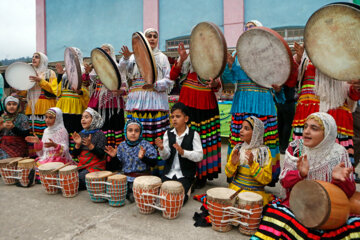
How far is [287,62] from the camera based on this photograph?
7.93ft

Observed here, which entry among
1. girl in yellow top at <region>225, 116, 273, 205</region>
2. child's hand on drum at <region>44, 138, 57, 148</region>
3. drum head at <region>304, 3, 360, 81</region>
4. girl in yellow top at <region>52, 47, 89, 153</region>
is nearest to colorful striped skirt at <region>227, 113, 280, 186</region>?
girl in yellow top at <region>225, 116, 273, 205</region>

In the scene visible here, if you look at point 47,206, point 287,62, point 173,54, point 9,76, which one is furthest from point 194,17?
point 47,206

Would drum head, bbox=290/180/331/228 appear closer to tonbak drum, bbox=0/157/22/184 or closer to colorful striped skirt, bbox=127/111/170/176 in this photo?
colorful striped skirt, bbox=127/111/170/176

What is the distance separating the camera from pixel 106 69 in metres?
3.56

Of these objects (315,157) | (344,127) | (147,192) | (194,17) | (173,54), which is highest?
(194,17)

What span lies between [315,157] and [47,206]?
8.39ft

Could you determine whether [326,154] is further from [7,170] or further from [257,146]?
[7,170]

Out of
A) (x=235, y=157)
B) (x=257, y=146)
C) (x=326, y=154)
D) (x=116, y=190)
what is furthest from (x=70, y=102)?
(x=326, y=154)

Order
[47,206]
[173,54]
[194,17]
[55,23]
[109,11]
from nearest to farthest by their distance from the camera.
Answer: [47,206], [173,54], [194,17], [109,11], [55,23]

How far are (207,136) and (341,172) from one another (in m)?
1.70

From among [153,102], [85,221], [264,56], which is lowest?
[85,221]

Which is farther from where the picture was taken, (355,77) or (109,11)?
(109,11)

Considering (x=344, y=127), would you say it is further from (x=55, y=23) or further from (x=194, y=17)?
(x=55, y=23)

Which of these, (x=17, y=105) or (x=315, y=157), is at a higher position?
(x=17, y=105)
